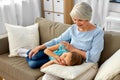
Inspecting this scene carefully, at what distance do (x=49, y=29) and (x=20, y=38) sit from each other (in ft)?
1.16

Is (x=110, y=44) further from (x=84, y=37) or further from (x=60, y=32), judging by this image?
(x=60, y=32)

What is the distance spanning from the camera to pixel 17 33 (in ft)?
7.17

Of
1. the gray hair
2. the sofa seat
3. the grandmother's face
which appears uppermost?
the gray hair

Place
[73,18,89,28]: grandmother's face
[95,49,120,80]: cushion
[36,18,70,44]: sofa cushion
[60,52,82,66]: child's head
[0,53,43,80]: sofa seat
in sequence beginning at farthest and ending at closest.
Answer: [36,18,70,44]: sofa cushion < [0,53,43,80]: sofa seat < [73,18,89,28]: grandmother's face < [60,52,82,66]: child's head < [95,49,120,80]: cushion

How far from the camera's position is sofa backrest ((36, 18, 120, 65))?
176cm

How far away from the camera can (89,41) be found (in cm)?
170

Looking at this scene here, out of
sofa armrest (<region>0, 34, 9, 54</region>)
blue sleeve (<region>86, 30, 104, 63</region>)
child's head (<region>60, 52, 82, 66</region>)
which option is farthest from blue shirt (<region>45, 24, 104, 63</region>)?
sofa armrest (<region>0, 34, 9, 54</region>)

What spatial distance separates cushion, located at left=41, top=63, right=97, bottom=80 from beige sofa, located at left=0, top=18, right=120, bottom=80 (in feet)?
0.82

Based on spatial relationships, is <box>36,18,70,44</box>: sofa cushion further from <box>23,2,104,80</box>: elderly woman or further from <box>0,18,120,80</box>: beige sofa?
<box>23,2,104,80</box>: elderly woman

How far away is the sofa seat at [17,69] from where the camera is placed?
5.92 feet

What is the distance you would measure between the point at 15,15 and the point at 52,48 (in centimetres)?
186

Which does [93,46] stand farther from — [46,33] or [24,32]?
[24,32]

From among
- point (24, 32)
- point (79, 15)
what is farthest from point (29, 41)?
point (79, 15)

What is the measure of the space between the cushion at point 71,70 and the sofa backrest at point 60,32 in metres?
0.26
